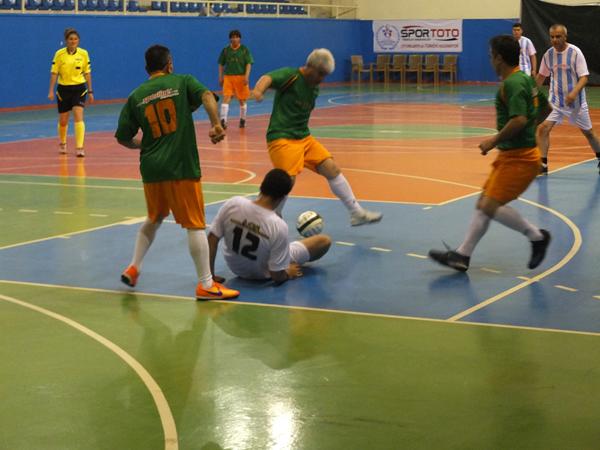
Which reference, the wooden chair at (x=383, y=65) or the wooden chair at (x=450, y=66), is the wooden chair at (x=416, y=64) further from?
the wooden chair at (x=383, y=65)

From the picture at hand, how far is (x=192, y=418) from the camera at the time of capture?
591cm

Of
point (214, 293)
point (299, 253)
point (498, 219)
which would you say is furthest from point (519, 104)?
point (214, 293)

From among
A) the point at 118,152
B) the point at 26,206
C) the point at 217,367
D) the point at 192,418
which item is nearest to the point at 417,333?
the point at 217,367

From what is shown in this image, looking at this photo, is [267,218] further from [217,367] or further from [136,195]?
[136,195]

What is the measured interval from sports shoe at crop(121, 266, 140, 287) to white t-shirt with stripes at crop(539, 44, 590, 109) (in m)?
Answer: 8.87

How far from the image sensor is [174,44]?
1430 inches

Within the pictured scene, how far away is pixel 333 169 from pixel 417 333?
391cm

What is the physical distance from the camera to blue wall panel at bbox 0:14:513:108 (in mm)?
30688

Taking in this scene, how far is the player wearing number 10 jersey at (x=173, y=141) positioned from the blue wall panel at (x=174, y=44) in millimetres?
22806

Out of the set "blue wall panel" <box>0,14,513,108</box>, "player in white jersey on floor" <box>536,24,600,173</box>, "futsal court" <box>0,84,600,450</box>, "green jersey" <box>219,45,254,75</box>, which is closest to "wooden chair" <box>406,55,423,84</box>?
"blue wall panel" <box>0,14,513,108</box>

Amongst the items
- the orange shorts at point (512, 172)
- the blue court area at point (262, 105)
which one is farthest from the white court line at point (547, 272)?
the blue court area at point (262, 105)

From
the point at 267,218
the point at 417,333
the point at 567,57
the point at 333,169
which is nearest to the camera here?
the point at 417,333

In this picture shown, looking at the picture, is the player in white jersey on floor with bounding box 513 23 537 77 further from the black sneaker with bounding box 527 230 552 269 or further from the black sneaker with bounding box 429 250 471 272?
the black sneaker with bounding box 429 250 471 272

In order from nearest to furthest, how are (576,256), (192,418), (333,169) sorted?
(192,418) → (576,256) → (333,169)
